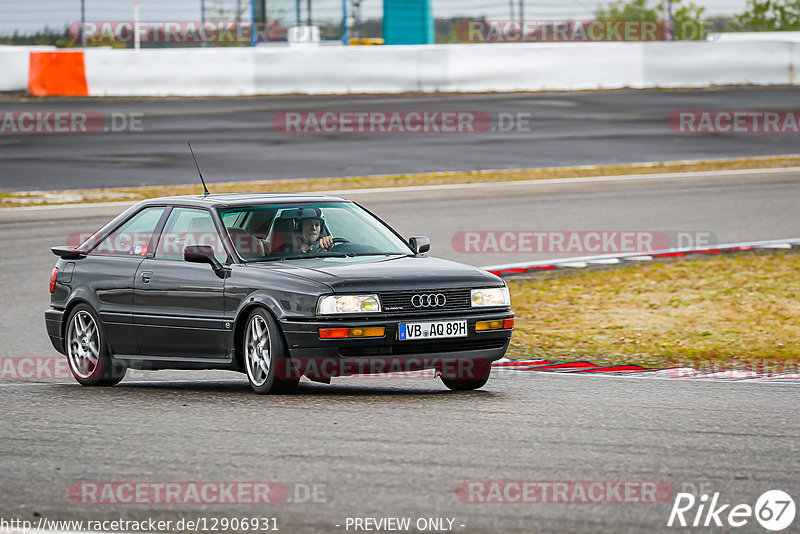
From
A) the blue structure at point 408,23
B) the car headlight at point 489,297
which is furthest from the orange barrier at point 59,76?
the car headlight at point 489,297

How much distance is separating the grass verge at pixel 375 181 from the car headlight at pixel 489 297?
40.4 ft

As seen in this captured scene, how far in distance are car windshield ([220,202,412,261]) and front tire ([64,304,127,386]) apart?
1.28 m

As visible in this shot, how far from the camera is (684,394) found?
8.20 metres

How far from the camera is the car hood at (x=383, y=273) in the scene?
25.8ft

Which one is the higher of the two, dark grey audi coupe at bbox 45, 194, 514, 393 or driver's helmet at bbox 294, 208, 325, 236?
driver's helmet at bbox 294, 208, 325, 236

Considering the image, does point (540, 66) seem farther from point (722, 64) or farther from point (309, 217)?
point (309, 217)

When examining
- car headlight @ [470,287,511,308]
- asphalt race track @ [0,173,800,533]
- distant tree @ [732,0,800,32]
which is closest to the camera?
asphalt race track @ [0,173,800,533]

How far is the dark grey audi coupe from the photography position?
779cm

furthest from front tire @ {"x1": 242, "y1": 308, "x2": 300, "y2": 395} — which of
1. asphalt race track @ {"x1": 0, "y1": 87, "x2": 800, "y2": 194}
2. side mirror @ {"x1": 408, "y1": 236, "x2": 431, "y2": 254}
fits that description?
asphalt race track @ {"x1": 0, "y1": 87, "x2": 800, "y2": 194}

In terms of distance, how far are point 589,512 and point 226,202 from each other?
14.5ft

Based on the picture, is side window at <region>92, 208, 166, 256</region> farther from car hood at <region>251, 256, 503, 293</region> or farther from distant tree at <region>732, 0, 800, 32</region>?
distant tree at <region>732, 0, 800, 32</region>

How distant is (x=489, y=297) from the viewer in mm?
8172

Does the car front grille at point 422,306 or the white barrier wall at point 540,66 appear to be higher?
the white barrier wall at point 540,66

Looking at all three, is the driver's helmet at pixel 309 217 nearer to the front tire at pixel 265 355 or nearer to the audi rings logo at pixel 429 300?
the front tire at pixel 265 355
